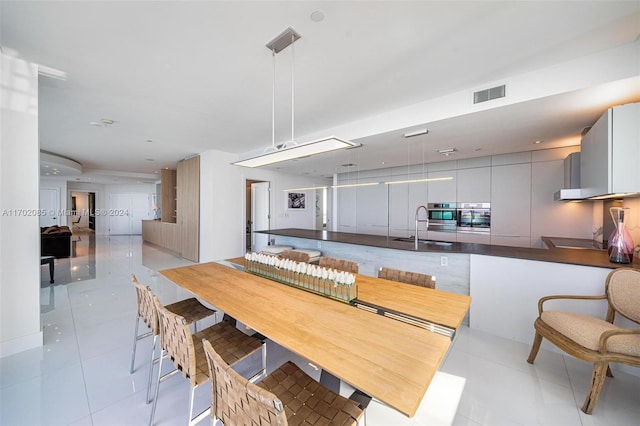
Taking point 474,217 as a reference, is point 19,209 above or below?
above

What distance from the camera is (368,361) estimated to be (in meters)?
1.05

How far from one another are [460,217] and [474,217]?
26cm

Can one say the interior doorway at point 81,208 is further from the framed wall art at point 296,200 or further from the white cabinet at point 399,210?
the white cabinet at point 399,210

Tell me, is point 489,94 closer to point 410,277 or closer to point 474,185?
point 410,277

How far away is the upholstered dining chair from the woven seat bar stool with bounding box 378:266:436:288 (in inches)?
39.4

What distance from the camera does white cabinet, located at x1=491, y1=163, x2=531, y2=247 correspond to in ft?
14.7

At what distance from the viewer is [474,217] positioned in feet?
16.4

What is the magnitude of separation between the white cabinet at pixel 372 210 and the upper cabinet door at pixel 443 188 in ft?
3.69

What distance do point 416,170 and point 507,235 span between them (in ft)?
7.54

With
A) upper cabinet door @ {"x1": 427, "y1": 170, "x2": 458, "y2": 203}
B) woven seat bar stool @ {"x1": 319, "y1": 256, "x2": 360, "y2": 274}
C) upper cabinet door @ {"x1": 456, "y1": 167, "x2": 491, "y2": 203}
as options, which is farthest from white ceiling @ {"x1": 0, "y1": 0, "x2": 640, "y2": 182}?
woven seat bar stool @ {"x1": 319, "y1": 256, "x2": 360, "y2": 274}

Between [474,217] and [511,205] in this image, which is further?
[474,217]

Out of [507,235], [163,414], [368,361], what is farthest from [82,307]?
[507,235]

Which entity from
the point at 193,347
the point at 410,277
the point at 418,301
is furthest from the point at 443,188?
the point at 193,347

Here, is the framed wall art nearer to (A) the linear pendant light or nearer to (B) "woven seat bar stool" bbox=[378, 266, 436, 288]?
(A) the linear pendant light
